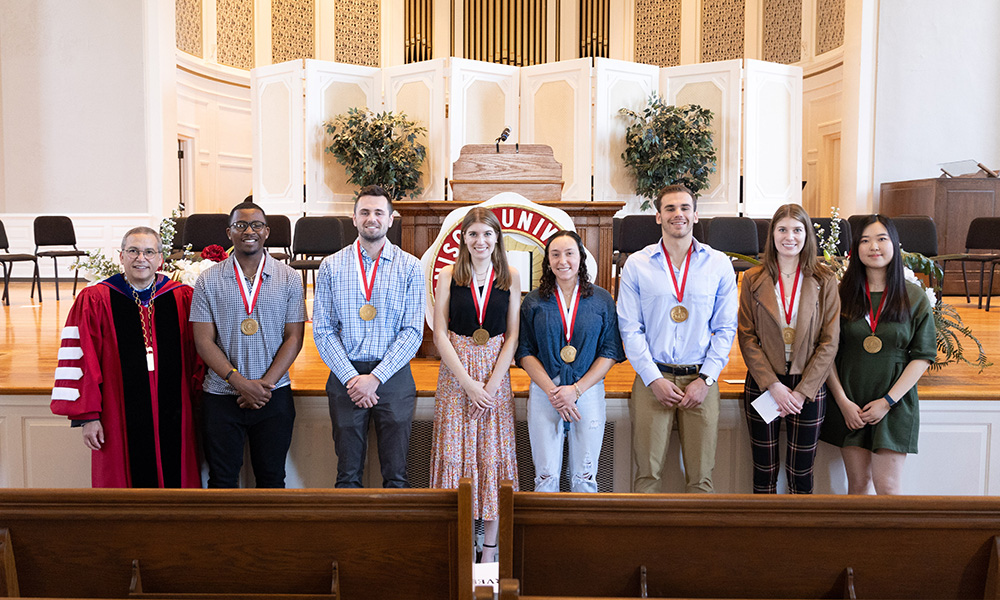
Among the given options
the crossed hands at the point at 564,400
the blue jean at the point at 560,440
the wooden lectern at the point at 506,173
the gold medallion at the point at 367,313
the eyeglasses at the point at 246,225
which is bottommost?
the blue jean at the point at 560,440

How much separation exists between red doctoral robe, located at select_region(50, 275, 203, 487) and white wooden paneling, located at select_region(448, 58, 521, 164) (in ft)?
23.5

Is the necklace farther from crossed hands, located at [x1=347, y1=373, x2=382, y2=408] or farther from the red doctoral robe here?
crossed hands, located at [x1=347, y1=373, x2=382, y2=408]

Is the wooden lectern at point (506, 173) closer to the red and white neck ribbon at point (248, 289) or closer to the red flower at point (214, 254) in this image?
the red flower at point (214, 254)

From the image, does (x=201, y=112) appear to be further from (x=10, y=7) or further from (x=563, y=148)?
(x=563, y=148)

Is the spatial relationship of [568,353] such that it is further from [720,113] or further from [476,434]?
[720,113]

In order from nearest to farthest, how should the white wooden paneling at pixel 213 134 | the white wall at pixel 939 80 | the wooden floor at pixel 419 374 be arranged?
the wooden floor at pixel 419 374, the white wall at pixel 939 80, the white wooden paneling at pixel 213 134

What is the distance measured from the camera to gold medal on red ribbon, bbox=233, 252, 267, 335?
2799 mm

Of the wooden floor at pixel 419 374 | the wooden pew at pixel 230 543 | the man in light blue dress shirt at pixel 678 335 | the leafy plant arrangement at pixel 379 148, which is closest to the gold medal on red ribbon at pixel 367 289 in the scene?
the wooden floor at pixel 419 374

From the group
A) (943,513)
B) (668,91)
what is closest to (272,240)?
(668,91)

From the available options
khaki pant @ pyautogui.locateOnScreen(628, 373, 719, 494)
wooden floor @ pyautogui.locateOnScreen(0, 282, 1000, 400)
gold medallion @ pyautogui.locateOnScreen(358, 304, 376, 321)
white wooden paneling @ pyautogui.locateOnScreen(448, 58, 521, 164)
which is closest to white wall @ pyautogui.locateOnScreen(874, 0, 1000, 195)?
wooden floor @ pyautogui.locateOnScreen(0, 282, 1000, 400)

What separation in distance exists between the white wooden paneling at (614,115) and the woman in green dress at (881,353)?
6.97m

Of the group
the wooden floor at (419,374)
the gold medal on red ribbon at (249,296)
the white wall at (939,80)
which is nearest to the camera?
the gold medal on red ribbon at (249,296)

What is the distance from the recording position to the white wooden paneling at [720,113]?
31.8 ft

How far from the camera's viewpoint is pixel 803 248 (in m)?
2.78
